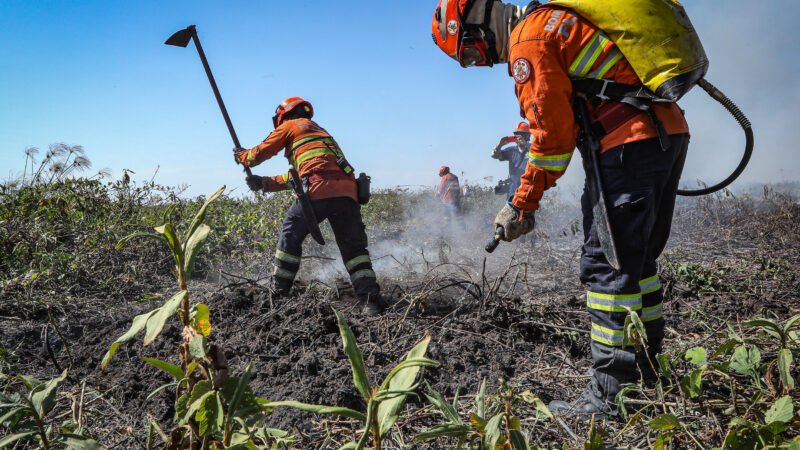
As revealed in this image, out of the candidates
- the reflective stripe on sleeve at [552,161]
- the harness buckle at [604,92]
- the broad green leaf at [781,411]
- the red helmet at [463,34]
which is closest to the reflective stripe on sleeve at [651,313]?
the reflective stripe on sleeve at [552,161]

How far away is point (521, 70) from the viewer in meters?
2.17

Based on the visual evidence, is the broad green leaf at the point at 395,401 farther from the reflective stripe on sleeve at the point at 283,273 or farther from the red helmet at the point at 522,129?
the red helmet at the point at 522,129

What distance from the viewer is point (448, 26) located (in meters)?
2.75

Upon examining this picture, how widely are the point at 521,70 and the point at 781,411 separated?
1.56 meters

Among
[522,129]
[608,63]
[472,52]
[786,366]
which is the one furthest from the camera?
[522,129]

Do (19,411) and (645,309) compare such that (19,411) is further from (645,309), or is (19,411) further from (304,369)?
(645,309)

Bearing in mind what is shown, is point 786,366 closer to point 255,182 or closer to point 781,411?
point 781,411

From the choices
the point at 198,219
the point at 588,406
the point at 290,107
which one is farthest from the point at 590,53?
the point at 290,107

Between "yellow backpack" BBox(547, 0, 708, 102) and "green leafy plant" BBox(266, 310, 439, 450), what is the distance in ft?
5.83

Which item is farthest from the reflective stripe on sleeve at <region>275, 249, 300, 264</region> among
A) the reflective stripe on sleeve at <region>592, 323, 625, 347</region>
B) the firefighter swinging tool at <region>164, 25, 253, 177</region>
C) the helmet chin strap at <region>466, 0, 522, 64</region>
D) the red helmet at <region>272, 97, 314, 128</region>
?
the reflective stripe on sleeve at <region>592, 323, 625, 347</region>

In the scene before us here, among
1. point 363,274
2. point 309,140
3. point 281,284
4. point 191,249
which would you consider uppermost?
point 309,140

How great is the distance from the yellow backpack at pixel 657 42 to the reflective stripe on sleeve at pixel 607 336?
3.24ft

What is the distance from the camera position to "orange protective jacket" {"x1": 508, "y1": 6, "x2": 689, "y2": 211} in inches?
83.0

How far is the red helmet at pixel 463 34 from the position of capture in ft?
8.55
